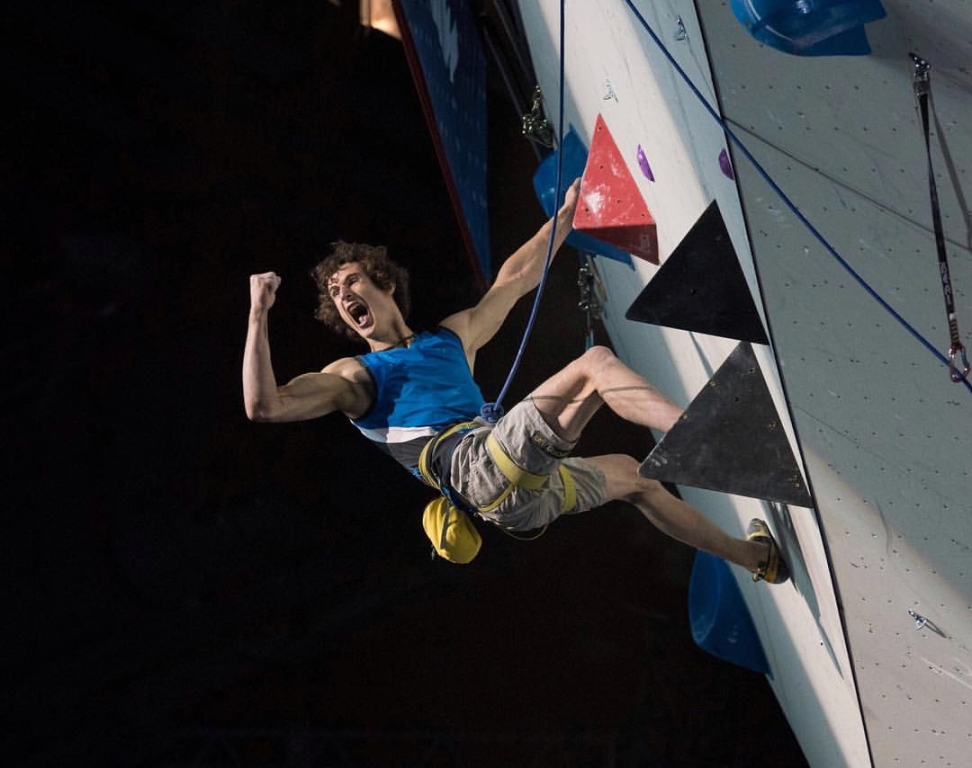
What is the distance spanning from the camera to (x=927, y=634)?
1.54 meters

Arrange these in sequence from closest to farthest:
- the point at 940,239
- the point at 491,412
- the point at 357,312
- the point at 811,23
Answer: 1. the point at 811,23
2. the point at 940,239
3. the point at 491,412
4. the point at 357,312

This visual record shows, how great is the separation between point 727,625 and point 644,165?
1.66m

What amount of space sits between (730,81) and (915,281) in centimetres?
34

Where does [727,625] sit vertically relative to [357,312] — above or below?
below

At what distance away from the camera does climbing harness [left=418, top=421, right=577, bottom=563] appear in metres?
2.04

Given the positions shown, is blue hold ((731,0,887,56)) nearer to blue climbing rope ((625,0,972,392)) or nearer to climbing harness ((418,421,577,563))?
blue climbing rope ((625,0,972,392))

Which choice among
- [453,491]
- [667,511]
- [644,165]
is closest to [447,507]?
[453,491]

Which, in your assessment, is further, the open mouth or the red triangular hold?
the open mouth

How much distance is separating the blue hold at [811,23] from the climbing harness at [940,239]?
67mm

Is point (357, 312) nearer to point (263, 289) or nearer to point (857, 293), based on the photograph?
point (263, 289)

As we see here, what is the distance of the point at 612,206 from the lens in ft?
7.28

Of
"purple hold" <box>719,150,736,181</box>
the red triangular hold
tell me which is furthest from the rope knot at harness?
"purple hold" <box>719,150,736,181</box>

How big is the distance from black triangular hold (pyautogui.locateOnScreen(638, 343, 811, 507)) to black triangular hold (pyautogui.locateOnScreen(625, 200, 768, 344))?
3.2 inches

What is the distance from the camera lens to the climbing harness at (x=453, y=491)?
204 centimetres
